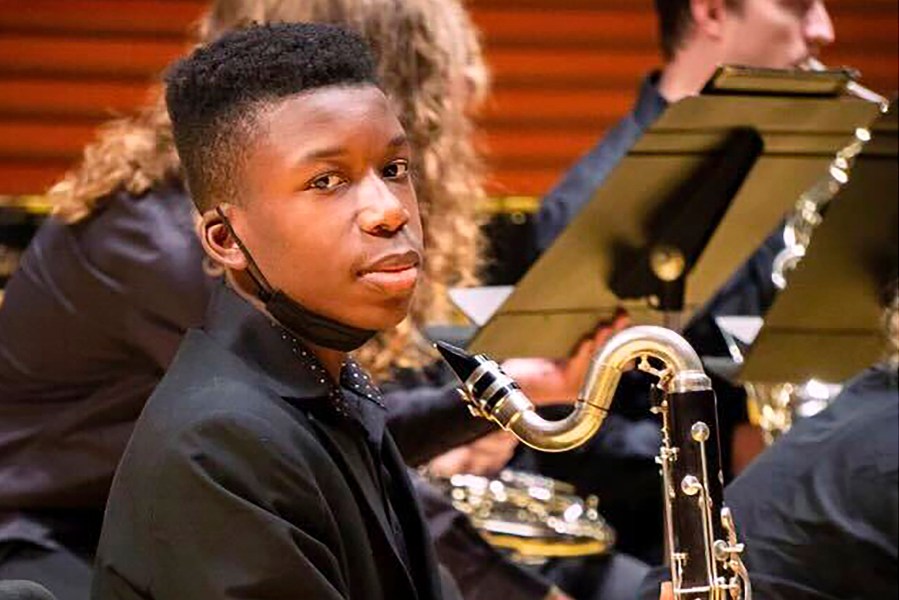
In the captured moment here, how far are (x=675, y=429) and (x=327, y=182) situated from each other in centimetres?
45

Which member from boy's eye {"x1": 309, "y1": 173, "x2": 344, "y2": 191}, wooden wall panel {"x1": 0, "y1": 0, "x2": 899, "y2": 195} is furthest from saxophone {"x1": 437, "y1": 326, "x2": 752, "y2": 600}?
wooden wall panel {"x1": 0, "y1": 0, "x2": 899, "y2": 195}

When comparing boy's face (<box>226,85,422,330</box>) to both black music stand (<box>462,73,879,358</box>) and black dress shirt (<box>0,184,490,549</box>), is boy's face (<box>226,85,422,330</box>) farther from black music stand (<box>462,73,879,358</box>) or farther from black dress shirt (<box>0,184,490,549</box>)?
black music stand (<box>462,73,879,358</box>)

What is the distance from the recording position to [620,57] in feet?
19.6

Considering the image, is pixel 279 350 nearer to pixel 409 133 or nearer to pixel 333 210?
pixel 333 210

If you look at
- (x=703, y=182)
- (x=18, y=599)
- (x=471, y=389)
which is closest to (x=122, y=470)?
(x=18, y=599)

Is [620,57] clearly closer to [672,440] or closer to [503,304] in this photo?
[503,304]

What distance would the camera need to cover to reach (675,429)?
1.92 meters

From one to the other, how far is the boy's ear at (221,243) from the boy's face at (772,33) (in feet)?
8.43

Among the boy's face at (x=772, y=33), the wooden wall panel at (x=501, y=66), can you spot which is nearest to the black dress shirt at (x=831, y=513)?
the boy's face at (x=772, y=33)

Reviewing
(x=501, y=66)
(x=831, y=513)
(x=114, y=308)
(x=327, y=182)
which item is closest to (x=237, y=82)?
(x=327, y=182)

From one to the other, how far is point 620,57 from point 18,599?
451 cm

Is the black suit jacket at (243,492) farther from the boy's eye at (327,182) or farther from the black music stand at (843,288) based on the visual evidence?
the black music stand at (843,288)

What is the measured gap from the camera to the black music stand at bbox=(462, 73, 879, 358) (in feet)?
9.91

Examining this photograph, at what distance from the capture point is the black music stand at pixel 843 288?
2.99m
